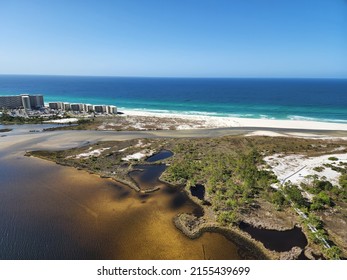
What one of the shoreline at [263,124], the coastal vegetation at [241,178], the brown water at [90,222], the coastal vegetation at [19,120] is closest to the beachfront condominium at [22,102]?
the coastal vegetation at [19,120]

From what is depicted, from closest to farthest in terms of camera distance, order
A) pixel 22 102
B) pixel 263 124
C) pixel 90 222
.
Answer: pixel 90 222 < pixel 263 124 < pixel 22 102

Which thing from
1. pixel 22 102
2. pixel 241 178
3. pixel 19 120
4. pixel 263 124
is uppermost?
pixel 22 102

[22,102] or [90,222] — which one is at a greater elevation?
[22,102]

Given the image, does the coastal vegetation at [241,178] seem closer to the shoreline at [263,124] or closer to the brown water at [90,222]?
the brown water at [90,222]

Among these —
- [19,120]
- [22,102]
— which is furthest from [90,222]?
[22,102]

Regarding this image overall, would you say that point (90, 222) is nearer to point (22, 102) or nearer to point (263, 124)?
point (263, 124)

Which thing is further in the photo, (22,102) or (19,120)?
(22,102)

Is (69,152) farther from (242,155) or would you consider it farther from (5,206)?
(242,155)

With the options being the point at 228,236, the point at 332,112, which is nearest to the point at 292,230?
the point at 228,236
